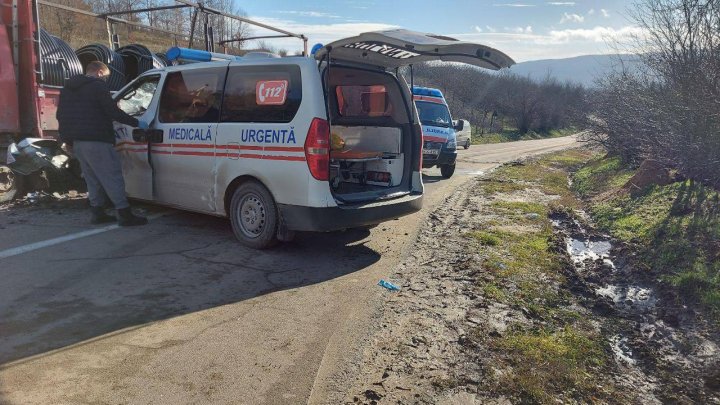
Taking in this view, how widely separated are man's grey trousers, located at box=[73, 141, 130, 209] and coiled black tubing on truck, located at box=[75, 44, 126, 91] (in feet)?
17.2

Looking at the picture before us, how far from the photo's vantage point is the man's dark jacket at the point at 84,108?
580 centimetres

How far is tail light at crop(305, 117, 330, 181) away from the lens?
4.80 m

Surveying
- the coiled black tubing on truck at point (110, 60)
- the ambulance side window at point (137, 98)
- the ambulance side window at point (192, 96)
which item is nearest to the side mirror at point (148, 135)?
the ambulance side window at point (192, 96)

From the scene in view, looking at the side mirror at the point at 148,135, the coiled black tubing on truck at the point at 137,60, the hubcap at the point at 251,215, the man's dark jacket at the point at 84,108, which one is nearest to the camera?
the hubcap at the point at 251,215

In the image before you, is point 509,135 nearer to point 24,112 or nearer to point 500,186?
point 500,186

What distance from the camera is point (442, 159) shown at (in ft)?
41.4

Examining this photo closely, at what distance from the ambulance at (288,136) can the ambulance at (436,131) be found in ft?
20.1

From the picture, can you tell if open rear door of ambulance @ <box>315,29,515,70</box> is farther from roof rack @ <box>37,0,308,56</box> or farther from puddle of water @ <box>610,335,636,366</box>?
roof rack @ <box>37,0,308,56</box>

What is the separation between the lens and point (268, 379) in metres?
2.95

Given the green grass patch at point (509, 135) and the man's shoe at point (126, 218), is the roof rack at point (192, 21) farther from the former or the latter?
the green grass patch at point (509, 135)

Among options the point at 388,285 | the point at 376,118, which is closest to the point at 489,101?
the point at 376,118

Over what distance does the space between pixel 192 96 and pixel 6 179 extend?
11.1 feet

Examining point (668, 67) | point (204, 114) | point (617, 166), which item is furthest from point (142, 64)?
point (617, 166)

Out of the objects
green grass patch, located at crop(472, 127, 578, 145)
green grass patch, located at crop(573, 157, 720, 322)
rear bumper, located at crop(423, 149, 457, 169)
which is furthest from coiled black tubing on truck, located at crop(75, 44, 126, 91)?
green grass patch, located at crop(472, 127, 578, 145)
